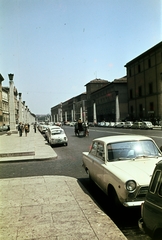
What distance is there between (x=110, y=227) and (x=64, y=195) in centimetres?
215

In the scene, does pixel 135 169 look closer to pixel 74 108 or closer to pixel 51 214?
pixel 51 214

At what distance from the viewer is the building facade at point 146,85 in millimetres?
56375

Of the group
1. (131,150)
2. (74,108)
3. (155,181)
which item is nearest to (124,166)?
(131,150)

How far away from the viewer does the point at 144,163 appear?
573 centimetres

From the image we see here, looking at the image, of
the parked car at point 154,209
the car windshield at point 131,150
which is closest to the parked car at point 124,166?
the car windshield at point 131,150

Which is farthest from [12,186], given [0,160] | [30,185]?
[0,160]

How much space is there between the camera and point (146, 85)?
63094 millimetres

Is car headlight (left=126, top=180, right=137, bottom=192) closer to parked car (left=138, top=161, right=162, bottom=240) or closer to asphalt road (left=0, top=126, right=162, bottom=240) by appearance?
asphalt road (left=0, top=126, right=162, bottom=240)

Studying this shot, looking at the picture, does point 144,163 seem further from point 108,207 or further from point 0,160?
point 0,160

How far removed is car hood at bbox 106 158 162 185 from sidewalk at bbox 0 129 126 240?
2.69 ft

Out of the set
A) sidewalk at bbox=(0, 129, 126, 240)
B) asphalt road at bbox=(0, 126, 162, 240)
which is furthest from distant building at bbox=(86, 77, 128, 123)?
sidewalk at bbox=(0, 129, 126, 240)

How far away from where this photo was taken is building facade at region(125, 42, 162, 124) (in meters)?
56.4

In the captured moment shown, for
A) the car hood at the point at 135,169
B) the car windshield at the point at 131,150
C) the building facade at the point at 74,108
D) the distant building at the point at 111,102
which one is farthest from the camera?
the building facade at the point at 74,108

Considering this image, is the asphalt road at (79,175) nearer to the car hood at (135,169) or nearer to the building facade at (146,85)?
the car hood at (135,169)
